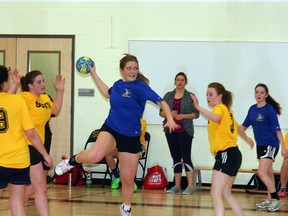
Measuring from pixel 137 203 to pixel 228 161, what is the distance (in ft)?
9.82

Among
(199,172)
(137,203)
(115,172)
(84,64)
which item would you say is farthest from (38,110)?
(199,172)

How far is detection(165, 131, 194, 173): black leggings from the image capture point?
1102 centimetres

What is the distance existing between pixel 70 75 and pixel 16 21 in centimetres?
157

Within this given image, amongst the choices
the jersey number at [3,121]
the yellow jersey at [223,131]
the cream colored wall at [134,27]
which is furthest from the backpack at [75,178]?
the jersey number at [3,121]

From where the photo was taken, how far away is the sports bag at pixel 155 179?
38.4 ft

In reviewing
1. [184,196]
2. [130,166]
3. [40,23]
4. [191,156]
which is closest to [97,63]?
[40,23]

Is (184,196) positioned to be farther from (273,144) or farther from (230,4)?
(230,4)

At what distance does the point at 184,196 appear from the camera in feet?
33.9

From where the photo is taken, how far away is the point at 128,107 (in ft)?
21.5

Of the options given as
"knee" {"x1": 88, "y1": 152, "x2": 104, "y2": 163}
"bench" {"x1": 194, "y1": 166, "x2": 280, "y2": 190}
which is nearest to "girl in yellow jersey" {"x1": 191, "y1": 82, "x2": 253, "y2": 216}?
"knee" {"x1": 88, "y1": 152, "x2": 104, "y2": 163}

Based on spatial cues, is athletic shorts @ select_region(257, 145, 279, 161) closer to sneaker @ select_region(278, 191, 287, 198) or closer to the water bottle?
sneaker @ select_region(278, 191, 287, 198)

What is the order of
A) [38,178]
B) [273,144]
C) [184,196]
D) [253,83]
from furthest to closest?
[253,83] → [184,196] → [273,144] → [38,178]

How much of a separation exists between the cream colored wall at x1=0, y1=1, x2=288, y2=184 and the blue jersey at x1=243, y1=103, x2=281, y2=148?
303 centimetres

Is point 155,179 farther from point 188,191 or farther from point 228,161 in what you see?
point 228,161
